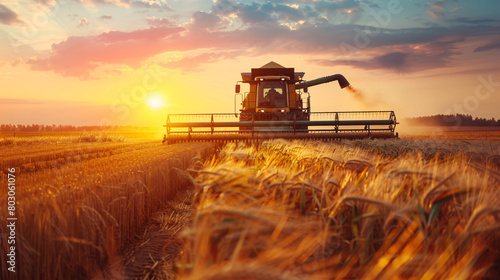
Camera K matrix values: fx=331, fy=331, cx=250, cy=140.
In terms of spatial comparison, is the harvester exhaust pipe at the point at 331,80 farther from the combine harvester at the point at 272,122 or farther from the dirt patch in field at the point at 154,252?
the dirt patch in field at the point at 154,252

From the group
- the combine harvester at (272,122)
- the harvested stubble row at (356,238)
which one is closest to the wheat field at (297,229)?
the harvested stubble row at (356,238)

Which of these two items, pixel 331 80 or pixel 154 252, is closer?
pixel 154 252

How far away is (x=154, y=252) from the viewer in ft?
11.2

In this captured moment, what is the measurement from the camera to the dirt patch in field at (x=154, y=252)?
290 centimetres

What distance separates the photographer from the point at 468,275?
1185 millimetres

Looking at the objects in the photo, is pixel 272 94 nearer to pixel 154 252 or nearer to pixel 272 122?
pixel 272 122

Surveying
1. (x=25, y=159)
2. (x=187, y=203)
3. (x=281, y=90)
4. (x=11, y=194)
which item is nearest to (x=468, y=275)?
(x=11, y=194)

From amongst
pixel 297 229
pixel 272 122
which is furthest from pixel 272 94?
pixel 297 229

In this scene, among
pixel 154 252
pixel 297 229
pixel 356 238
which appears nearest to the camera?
pixel 297 229

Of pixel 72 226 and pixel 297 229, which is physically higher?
pixel 297 229

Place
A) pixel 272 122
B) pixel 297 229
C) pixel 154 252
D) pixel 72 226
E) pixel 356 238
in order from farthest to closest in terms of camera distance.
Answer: pixel 272 122 < pixel 154 252 < pixel 72 226 < pixel 356 238 < pixel 297 229

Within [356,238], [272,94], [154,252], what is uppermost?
[272,94]

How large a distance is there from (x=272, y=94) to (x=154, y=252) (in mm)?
13017

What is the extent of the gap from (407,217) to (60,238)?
2.28 metres
